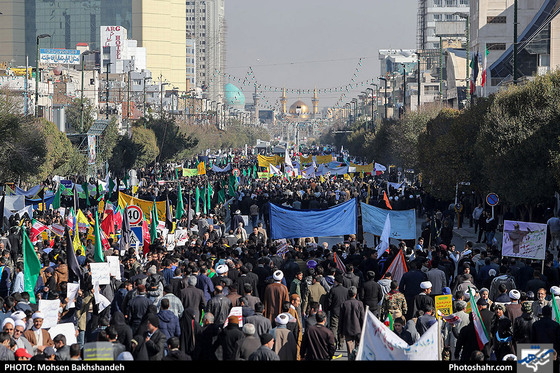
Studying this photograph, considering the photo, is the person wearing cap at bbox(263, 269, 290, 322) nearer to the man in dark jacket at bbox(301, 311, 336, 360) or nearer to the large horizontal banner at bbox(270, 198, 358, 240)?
the man in dark jacket at bbox(301, 311, 336, 360)

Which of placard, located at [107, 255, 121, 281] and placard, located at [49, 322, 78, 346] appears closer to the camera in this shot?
placard, located at [49, 322, 78, 346]

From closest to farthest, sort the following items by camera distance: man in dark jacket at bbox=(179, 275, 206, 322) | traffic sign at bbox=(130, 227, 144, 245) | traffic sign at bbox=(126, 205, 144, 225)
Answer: man in dark jacket at bbox=(179, 275, 206, 322) → traffic sign at bbox=(130, 227, 144, 245) → traffic sign at bbox=(126, 205, 144, 225)

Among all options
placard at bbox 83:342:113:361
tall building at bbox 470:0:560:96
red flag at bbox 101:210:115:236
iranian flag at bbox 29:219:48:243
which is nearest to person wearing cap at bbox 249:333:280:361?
placard at bbox 83:342:113:361

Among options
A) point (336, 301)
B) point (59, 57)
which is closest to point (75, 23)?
point (59, 57)

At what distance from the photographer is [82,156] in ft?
179

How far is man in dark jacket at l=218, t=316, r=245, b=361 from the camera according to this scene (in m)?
10.2

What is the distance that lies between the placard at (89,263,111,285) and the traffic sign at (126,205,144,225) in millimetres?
9516

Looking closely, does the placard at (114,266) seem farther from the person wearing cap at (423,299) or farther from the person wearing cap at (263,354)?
the person wearing cap at (263,354)

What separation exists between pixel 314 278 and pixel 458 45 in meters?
113

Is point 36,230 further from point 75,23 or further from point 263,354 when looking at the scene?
point 75,23

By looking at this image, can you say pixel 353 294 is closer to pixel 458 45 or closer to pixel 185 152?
pixel 185 152

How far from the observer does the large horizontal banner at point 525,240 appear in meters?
17.0

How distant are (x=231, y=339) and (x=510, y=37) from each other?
258 feet

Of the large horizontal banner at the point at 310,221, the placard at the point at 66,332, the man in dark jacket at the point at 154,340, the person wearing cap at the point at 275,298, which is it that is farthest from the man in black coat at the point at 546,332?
the large horizontal banner at the point at 310,221
